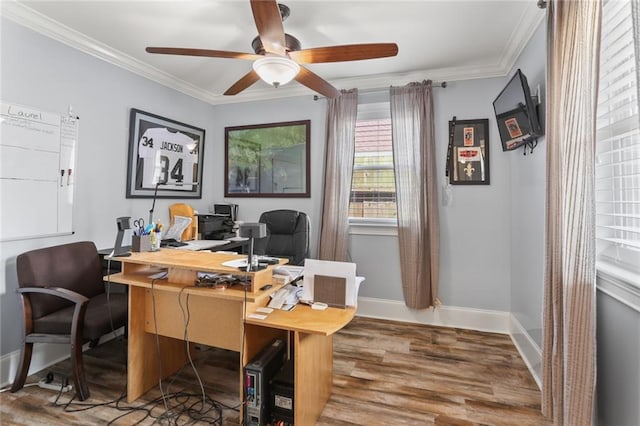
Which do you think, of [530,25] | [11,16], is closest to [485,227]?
[530,25]

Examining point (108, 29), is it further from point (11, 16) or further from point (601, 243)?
point (601, 243)

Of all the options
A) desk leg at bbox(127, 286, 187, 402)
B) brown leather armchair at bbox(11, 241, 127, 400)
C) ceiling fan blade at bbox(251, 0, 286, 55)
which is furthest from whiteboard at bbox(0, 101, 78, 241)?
ceiling fan blade at bbox(251, 0, 286, 55)

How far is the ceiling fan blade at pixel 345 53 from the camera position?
1.74m

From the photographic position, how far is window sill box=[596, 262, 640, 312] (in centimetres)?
115

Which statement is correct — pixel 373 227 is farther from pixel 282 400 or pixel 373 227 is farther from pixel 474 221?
pixel 282 400

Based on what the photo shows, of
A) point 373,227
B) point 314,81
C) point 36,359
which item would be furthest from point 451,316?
point 36,359

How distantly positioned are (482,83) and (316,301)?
2.62 metres

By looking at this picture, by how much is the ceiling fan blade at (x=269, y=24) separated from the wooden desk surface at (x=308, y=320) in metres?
1.47

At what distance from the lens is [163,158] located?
316cm

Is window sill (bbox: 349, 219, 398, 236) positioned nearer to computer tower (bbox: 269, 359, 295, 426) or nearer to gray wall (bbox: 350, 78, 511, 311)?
gray wall (bbox: 350, 78, 511, 311)

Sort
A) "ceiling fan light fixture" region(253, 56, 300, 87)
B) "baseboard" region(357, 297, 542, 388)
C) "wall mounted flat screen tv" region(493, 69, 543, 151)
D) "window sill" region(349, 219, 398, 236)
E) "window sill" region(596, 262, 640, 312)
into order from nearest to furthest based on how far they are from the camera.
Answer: "window sill" region(596, 262, 640, 312) → "ceiling fan light fixture" region(253, 56, 300, 87) → "wall mounted flat screen tv" region(493, 69, 543, 151) → "baseboard" region(357, 297, 542, 388) → "window sill" region(349, 219, 398, 236)

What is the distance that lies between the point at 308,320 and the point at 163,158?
8.24 ft

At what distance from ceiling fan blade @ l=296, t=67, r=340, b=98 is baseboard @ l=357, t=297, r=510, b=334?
6.86 ft

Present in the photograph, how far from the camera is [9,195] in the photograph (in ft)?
6.72
